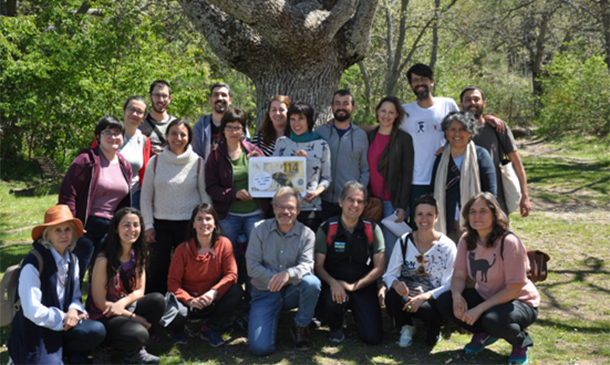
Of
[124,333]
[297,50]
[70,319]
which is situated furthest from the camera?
[297,50]

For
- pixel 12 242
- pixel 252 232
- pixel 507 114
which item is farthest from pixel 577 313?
pixel 507 114

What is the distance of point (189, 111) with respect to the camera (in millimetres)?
15273

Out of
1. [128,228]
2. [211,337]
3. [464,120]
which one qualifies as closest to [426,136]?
[464,120]

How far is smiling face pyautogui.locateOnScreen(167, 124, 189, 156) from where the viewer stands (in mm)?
4938

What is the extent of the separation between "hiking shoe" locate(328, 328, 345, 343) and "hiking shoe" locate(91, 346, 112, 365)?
1.94 m

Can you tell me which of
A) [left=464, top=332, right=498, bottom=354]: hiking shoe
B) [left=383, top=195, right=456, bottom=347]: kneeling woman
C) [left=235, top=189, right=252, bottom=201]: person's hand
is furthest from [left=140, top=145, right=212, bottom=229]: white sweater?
[left=464, top=332, right=498, bottom=354]: hiking shoe

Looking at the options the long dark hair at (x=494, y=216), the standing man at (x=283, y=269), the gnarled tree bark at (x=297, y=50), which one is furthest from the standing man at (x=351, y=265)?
the gnarled tree bark at (x=297, y=50)

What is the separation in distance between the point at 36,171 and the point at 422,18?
49.6ft

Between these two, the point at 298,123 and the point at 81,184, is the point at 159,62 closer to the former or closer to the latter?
the point at 298,123

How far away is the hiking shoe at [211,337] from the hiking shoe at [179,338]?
0.17 metres

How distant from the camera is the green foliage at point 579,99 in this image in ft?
65.5

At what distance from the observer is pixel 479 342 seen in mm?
4480

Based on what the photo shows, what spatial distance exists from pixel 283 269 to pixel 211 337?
91 cm

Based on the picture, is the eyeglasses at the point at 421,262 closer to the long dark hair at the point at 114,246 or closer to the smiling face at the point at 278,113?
the smiling face at the point at 278,113
